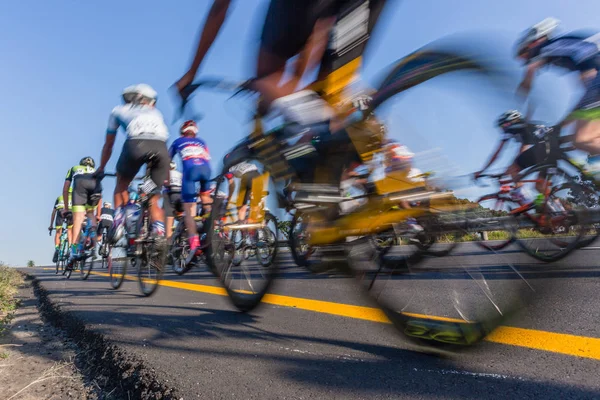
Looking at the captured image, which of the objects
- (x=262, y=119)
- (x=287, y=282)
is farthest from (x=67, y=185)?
(x=262, y=119)

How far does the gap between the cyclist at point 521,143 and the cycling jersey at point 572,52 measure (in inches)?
26.9

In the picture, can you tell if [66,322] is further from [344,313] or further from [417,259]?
[417,259]

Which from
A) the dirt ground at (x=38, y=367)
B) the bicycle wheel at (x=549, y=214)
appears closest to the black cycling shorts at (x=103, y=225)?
the dirt ground at (x=38, y=367)

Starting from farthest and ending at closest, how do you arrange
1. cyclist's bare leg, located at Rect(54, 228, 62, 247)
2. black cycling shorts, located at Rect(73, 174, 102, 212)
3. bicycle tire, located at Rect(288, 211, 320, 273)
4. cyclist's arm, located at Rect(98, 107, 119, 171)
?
cyclist's bare leg, located at Rect(54, 228, 62, 247) → black cycling shorts, located at Rect(73, 174, 102, 212) → cyclist's arm, located at Rect(98, 107, 119, 171) → bicycle tire, located at Rect(288, 211, 320, 273)

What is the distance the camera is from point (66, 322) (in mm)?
3213

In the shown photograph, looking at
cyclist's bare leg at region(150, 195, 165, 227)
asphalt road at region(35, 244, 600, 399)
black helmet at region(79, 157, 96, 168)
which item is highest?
black helmet at region(79, 157, 96, 168)

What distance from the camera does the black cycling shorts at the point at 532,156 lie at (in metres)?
1.64

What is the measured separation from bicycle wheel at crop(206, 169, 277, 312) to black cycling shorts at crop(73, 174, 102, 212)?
4904mm

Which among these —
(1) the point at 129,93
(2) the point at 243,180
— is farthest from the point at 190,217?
(2) the point at 243,180

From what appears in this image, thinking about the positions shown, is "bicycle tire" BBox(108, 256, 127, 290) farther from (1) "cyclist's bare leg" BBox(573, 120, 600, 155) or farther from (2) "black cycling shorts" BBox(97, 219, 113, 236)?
(1) "cyclist's bare leg" BBox(573, 120, 600, 155)

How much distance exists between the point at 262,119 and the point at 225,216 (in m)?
1.18

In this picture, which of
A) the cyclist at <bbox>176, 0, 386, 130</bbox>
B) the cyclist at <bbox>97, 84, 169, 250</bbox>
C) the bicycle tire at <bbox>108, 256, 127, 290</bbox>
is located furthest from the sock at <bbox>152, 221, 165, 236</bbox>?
the cyclist at <bbox>176, 0, 386, 130</bbox>

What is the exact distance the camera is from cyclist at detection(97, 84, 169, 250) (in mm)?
4742

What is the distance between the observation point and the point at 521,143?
161 centimetres
